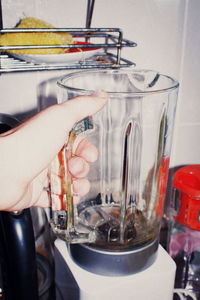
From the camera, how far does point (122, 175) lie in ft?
A: 1.34

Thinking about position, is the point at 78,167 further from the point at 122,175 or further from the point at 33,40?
the point at 33,40

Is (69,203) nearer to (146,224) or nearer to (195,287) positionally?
(146,224)

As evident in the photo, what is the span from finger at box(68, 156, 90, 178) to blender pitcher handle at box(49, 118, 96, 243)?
0.02m

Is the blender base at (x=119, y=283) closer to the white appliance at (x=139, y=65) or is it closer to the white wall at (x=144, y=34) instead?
the white appliance at (x=139, y=65)

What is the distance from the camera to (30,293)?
1.30 feet

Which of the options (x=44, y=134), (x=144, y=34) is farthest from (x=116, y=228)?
(x=144, y=34)

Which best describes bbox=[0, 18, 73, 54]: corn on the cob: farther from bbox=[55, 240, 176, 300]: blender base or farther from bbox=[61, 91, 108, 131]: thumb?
bbox=[55, 240, 176, 300]: blender base

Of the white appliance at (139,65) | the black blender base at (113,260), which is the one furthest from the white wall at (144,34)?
the black blender base at (113,260)

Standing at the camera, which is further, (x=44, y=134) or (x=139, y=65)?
(x=139, y=65)

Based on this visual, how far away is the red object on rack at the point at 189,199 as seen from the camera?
49cm

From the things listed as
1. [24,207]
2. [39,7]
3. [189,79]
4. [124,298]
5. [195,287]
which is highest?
[39,7]

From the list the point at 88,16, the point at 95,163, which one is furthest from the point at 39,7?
the point at 95,163

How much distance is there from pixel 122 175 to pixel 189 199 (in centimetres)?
14

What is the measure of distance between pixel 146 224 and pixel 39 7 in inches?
12.8
